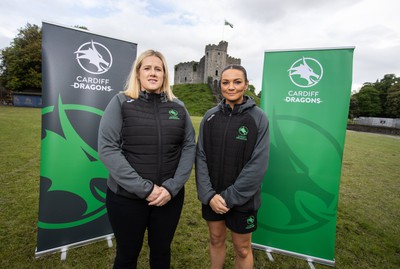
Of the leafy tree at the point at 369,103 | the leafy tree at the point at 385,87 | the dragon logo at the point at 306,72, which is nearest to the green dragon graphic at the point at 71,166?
the dragon logo at the point at 306,72

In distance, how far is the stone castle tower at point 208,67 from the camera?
153 ft

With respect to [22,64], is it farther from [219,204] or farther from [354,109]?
[354,109]

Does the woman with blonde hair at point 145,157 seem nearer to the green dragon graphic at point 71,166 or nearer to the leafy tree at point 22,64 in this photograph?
the green dragon graphic at point 71,166

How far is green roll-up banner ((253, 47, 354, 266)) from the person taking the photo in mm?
2590

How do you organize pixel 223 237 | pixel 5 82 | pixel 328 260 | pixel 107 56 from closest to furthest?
pixel 223 237 → pixel 107 56 → pixel 328 260 → pixel 5 82

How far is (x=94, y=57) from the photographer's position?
259cm

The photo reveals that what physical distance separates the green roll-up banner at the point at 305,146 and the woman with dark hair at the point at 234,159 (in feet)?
2.87

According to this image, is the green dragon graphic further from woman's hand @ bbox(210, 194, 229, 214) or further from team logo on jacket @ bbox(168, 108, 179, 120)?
woman's hand @ bbox(210, 194, 229, 214)

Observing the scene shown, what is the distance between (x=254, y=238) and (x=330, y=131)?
1.72 m

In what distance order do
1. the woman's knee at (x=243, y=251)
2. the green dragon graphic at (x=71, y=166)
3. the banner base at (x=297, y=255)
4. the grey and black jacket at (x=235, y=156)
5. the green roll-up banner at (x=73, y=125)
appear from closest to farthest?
the grey and black jacket at (x=235, y=156)
the woman's knee at (x=243, y=251)
the green roll-up banner at (x=73, y=125)
the green dragon graphic at (x=71, y=166)
the banner base at (x=297, y=255)

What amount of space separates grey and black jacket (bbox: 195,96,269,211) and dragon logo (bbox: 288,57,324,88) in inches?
36.6

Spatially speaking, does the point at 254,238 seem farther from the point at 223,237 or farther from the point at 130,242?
the point at 130,242

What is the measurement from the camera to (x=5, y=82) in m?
32.2

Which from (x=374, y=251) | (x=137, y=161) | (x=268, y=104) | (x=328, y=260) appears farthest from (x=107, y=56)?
(x=374, y=251)
